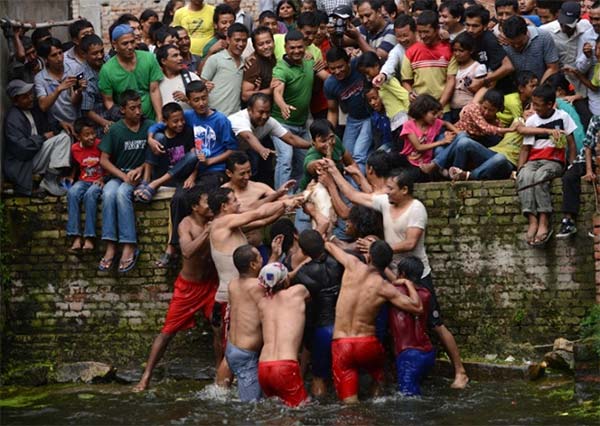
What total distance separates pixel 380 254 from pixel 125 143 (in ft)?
11.6

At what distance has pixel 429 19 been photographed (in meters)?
15.7

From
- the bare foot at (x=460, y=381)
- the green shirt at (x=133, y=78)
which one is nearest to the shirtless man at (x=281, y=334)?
the bare foot at (x=460, y=381)

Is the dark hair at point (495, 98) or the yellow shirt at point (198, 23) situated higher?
the yellow shirt at point (198, 23)

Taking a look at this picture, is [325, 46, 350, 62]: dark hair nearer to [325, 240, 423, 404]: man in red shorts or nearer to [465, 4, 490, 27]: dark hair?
[465, 4, 490, 27]: dark hair

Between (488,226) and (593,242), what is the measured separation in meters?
1.13

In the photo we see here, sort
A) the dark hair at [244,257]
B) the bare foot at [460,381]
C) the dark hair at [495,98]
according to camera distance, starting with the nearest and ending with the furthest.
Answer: the dark hair at [244,257], the bare foot at [460,381], the dark hair at [495,98]

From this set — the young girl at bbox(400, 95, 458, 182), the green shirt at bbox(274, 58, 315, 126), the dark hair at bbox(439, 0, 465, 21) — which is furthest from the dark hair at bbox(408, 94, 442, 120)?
the green shirt at bbox(274, 58, 315, 126)

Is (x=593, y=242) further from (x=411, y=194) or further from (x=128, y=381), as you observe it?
(x=128, y=381)

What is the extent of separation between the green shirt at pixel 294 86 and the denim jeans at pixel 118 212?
6.65 ft

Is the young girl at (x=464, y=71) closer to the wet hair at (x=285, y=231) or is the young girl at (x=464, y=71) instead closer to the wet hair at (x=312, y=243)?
the wet hair at (x=285, y=231)

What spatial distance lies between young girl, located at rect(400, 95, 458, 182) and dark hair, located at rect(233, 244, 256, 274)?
2338 millimetres

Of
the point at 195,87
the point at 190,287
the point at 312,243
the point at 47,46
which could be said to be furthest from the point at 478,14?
the point at 47,46

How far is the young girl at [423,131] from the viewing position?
15055 millimetres

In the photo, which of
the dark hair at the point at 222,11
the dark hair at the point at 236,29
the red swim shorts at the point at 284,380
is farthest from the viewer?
the dark hair at the point at 222,11
